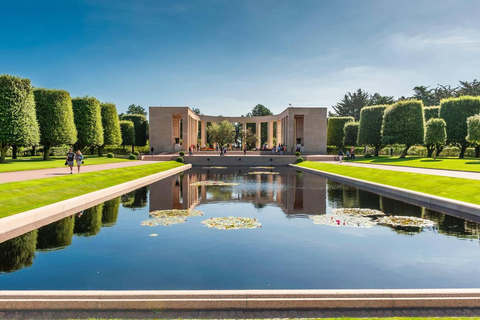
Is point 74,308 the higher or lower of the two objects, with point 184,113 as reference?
lower

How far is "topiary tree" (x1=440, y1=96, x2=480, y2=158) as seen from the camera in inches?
1823

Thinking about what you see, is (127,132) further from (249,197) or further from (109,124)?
(249,197)

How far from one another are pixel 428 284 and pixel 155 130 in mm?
55060

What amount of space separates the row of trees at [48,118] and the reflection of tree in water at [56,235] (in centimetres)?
2612

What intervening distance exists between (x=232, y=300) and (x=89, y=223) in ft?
24.7

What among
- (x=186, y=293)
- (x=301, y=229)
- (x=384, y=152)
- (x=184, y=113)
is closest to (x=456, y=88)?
Result: (x=384, y=152)

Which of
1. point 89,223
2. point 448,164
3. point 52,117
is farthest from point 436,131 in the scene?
point 52,117

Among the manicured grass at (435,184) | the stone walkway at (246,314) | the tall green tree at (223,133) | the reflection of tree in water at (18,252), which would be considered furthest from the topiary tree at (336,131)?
the stone walkway at (246,314)

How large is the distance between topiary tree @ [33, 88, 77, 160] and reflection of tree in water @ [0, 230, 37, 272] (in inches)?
1339

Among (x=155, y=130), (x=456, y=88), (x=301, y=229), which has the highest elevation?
(x=456, y=88)

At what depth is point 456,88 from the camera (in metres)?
84.7

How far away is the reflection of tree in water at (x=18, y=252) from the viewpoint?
696cm

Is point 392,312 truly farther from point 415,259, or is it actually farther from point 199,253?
point 199,253

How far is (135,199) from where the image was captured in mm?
15773
